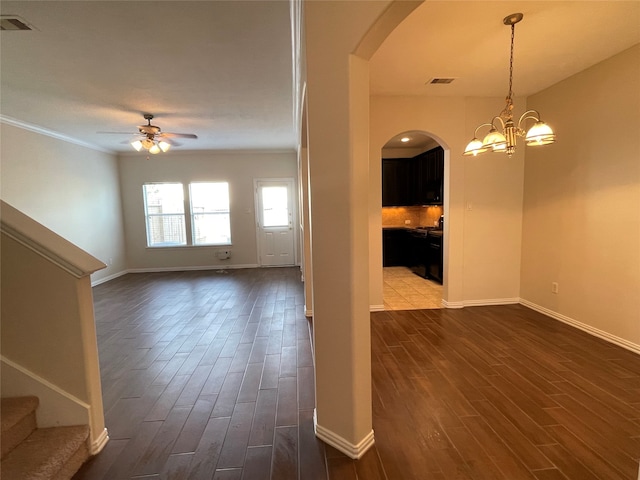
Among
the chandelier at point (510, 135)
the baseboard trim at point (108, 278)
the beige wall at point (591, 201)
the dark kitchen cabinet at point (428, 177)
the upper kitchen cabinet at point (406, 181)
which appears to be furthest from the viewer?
the upper kitchen cabinet at point (406, 181)

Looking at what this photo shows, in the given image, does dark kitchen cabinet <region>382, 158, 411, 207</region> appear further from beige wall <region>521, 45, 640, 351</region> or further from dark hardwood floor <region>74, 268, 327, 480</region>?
dark hardwood floor <region>74, 268, 327, 480</region>

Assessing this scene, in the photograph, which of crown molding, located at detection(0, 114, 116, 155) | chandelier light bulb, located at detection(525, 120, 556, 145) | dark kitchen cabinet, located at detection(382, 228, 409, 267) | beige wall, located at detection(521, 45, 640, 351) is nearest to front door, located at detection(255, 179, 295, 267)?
dark kitchen cabinet, located at detection(382, 228, 409, 267)

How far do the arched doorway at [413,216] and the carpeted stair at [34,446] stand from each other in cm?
396

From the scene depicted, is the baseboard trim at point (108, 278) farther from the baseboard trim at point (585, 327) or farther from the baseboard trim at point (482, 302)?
the baseboard trim at point (585, 327)

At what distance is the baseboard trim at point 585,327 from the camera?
2801 millimetres

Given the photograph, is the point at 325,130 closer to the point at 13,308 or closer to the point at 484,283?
the point at 13,308

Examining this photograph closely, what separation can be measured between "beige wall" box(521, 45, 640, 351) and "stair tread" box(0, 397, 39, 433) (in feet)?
15.8

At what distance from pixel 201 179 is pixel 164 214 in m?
1.29

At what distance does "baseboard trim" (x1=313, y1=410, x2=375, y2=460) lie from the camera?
1644 millimetres

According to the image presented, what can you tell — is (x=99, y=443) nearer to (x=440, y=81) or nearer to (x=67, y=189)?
(x=440, y=81)

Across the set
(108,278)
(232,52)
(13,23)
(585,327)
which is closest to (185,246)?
(108,278)

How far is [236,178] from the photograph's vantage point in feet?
23.4

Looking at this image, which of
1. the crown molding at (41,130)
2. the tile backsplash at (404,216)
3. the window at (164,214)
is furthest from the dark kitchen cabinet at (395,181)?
the crown molding at (41,130)

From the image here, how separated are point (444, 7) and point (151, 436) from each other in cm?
357
